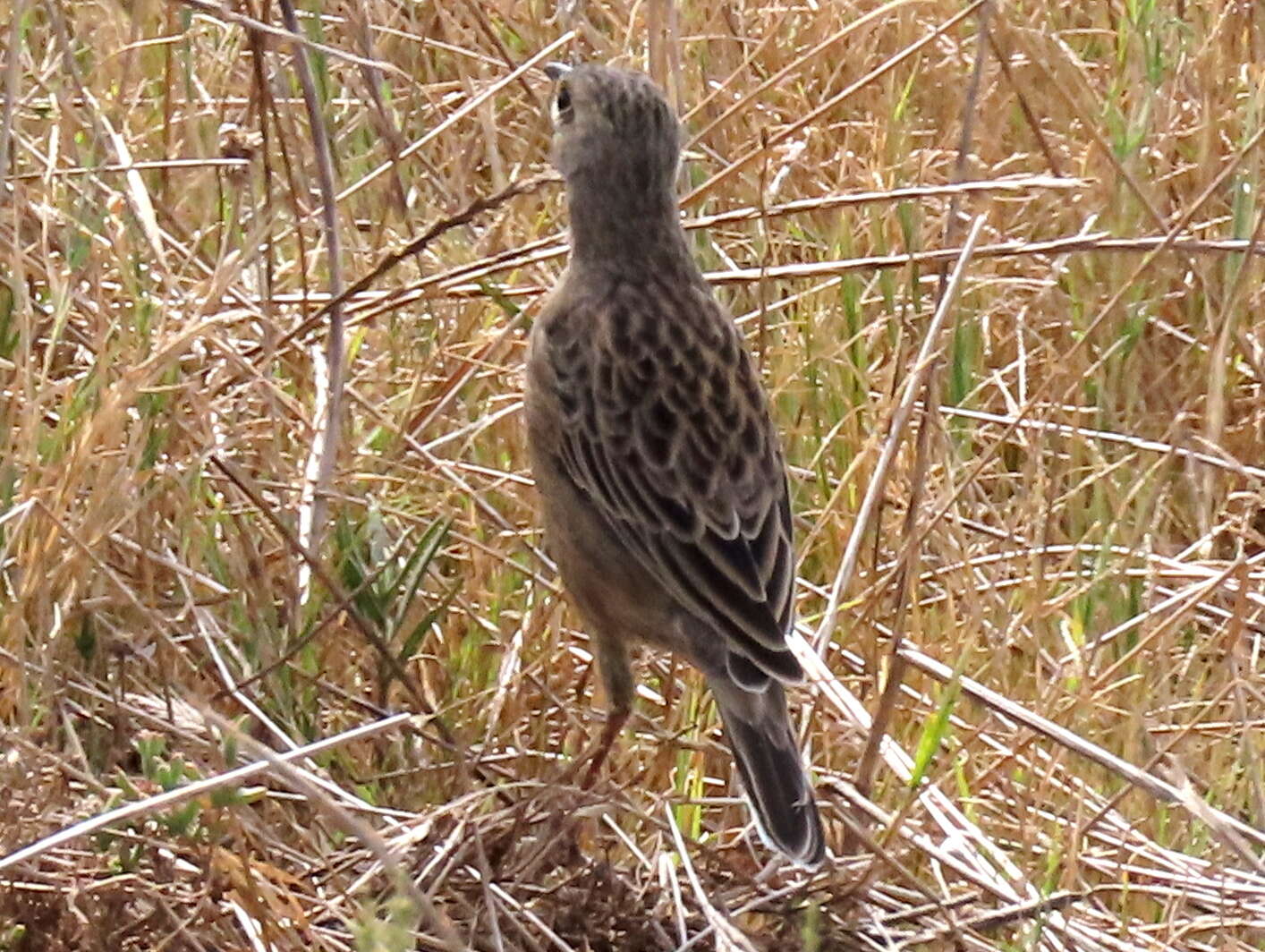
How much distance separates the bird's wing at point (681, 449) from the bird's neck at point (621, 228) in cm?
7

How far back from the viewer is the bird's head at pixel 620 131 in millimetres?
4406

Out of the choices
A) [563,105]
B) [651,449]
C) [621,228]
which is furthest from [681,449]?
[563,105]

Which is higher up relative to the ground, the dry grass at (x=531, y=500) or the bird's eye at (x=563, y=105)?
the bird's eye at (x=563, y=105)

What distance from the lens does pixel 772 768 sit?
3.65 meters

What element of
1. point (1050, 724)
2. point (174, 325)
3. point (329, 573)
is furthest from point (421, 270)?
point (1050, 724)

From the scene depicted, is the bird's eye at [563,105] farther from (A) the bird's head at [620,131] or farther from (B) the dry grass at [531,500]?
(B) the dry grass at [531,500]

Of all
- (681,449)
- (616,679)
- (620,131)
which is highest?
(620,131)

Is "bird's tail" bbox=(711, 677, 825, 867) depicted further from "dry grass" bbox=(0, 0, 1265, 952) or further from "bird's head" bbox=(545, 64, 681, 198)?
"bird's head" bbox=(545, 64, 681, 198)

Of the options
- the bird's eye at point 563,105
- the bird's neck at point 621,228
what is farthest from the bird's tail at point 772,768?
the bird's eye at point 563,105

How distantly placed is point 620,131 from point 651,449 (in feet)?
2.14

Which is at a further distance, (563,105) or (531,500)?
(531,500)

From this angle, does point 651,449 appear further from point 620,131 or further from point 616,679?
point 620,131

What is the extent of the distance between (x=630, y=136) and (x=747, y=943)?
1552mm

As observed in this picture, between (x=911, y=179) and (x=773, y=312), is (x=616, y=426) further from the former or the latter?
(x=911, y=179)
